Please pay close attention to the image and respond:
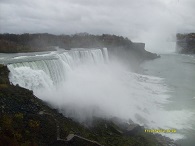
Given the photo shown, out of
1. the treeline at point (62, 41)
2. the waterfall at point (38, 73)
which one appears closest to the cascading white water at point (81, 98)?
the waterfall at point (38, 73)

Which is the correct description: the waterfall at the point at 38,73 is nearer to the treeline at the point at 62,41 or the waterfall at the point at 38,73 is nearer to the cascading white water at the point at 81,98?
the cascading white water at the point at 81,98

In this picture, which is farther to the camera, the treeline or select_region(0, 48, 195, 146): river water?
the treeline

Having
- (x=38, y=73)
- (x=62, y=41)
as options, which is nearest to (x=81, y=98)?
(x=38, y=73)

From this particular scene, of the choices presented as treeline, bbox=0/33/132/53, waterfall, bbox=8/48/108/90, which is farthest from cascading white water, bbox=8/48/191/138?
treeline, bbox=0/33/132/53

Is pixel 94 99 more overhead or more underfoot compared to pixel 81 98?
more underfoot

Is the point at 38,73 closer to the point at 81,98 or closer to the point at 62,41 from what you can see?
the point at 81,98

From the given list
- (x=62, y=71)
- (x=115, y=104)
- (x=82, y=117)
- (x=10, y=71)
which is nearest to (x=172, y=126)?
(x=115, y=104)

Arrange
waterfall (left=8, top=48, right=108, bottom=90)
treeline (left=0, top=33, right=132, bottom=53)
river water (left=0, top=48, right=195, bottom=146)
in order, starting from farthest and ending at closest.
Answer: treeline (left=0, top=33, right=132, bottom=53)
river water (left=0, top=48, right=195, bottom=146)
waterfall (left=8, top=48, right=108, bottom=90)

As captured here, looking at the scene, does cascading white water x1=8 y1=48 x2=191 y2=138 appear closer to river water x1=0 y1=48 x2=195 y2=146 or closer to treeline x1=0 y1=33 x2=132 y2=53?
river water x1=0 y1=48 x2=195 y2=146

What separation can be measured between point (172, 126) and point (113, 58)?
44.2 metres

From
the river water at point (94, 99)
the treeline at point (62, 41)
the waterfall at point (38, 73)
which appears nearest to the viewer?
the waterfall at point (38, 73)

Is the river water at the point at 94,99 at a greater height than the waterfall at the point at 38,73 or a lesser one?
lesser

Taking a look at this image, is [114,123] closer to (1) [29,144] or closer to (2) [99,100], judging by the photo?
(2) [99,100]

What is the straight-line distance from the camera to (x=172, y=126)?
23.3m
